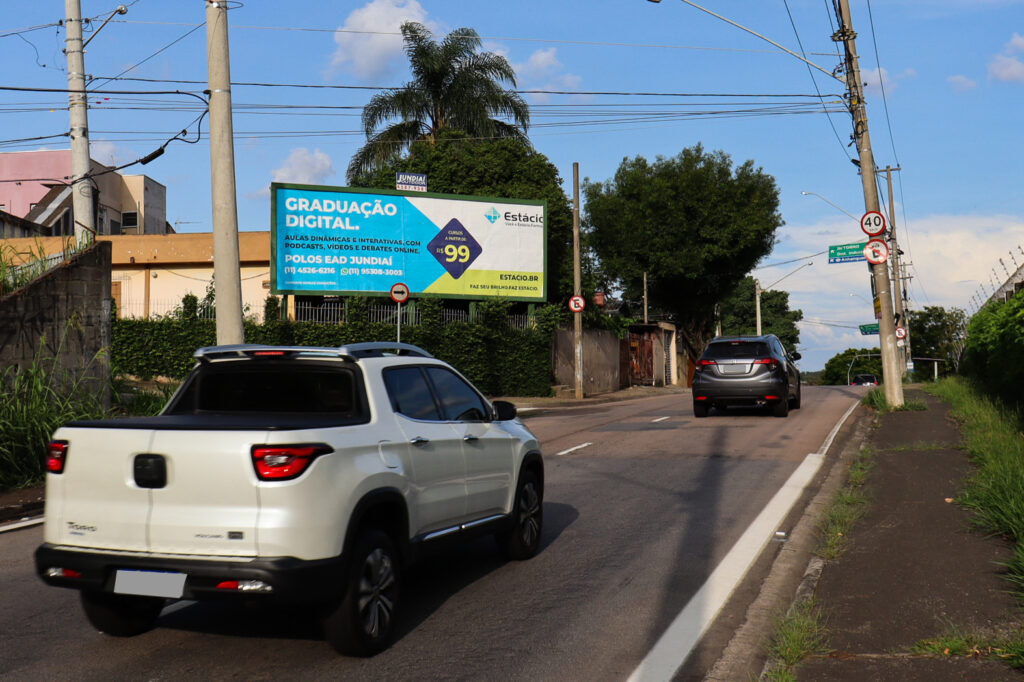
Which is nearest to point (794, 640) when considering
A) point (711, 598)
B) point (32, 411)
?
point (711, 598)

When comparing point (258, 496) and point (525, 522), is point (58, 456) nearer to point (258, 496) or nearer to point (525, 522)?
point (258, 496)

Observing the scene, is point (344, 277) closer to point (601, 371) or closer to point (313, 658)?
point (601, 371)

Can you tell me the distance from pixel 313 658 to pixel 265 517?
3.23 feet

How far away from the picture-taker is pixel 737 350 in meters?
20.1

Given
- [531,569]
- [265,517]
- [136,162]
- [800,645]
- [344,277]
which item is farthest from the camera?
[344,277]

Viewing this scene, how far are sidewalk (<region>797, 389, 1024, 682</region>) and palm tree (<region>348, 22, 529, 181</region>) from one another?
33935mm

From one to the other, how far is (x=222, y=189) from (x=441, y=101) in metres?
29.3

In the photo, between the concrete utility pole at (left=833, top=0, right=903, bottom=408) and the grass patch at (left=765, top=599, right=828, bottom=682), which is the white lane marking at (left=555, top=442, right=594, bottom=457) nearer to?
the concrete utility pole at (left=833, top=0, right=903, bottom=408)

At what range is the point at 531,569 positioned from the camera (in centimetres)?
746

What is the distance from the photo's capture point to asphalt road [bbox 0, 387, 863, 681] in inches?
203

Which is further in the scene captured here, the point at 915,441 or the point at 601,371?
the point at 601,371

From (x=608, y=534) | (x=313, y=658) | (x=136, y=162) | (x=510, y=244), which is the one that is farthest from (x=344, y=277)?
(x=313, y=658)

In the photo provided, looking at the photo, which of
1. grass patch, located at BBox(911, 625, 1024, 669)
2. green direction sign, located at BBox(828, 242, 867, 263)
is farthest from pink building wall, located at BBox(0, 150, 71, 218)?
grass patch, located at BBox(911, 625, 1024, 669)

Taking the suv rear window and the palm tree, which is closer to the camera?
the suv rear window
